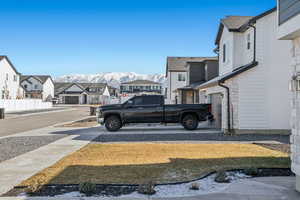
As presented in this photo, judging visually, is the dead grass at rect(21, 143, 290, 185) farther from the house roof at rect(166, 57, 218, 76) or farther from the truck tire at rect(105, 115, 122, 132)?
the house roof at rect(166, 57, 218, 76)

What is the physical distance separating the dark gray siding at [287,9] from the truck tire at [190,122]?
11213 mm

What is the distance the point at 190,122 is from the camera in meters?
16.8

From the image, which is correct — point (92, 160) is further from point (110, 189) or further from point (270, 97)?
point (270, 97)

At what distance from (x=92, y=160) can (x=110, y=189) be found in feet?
9.48

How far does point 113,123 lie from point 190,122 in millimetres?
4495

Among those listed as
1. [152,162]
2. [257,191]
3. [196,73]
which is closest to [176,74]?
[196,73]

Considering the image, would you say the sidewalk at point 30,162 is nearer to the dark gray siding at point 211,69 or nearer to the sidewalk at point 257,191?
the sidewalk at point 257,191

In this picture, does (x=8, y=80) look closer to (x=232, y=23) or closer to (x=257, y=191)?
(x=232, y=23)

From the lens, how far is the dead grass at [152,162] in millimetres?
6438

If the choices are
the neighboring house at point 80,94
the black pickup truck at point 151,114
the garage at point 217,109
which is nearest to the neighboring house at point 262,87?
the black pickup truck at point 151,114

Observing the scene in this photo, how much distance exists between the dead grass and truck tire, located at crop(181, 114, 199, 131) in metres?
5.54

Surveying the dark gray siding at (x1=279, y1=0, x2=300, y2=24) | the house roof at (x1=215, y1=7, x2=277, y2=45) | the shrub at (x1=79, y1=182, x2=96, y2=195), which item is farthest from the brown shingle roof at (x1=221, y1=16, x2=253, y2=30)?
the shrub at (x1=79, y1=182, x2=96, y2=195)

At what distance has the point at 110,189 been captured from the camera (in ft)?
18.6

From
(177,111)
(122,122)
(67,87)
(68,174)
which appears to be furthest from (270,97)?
(67,87)
